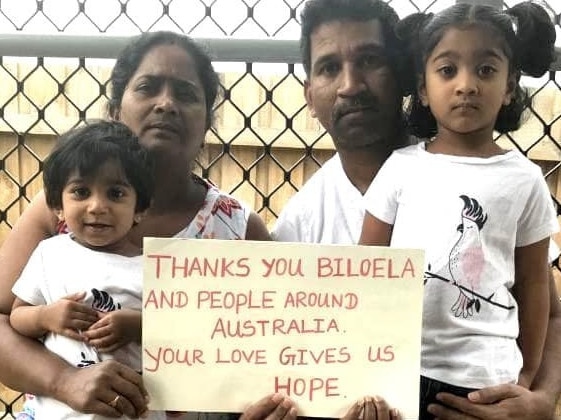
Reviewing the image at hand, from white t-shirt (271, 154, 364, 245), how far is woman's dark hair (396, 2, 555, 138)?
4.7 inches

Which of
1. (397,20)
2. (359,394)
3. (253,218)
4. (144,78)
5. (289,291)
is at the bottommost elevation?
(359,394)

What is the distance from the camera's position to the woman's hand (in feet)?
2.69

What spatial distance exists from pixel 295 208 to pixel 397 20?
0.93ft

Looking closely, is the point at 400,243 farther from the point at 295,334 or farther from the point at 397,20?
the point at 397,20

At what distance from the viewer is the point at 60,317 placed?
0.84m

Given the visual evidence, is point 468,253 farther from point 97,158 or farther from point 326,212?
point 97,158

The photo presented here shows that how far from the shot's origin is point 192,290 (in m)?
Result: 0.83

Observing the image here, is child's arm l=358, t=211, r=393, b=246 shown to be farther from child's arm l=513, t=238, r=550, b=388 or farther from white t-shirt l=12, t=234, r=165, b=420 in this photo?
white t-shirt l=12, t=234, r=165, b=420

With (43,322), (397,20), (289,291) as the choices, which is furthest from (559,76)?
(43,322)

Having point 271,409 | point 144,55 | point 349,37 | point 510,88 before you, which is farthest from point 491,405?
point 144,55

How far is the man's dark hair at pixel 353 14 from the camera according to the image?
38.4 inches

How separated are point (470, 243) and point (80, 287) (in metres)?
0.44

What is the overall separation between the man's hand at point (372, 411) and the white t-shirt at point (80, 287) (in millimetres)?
230

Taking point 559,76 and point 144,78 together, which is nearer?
point 144,78
